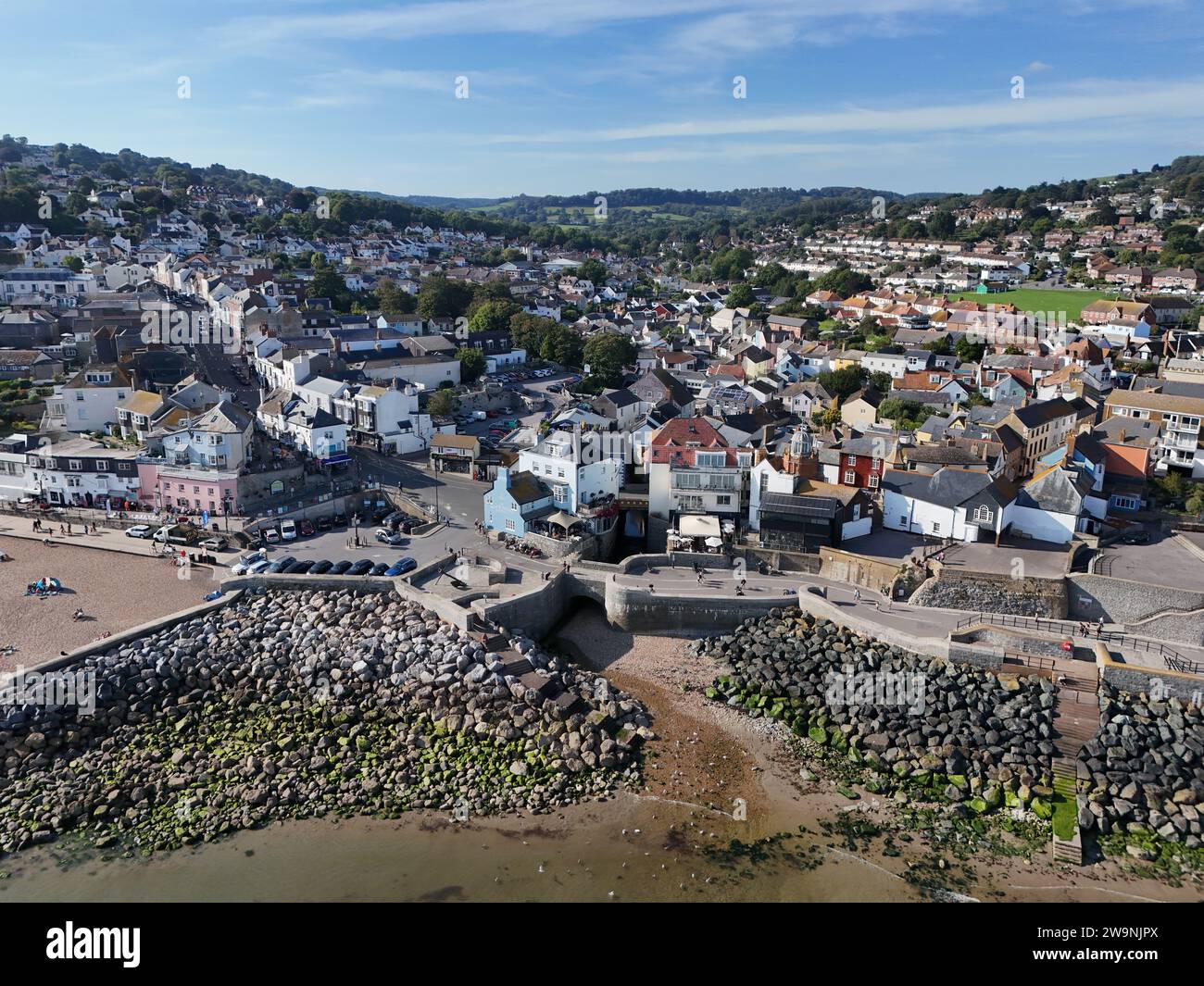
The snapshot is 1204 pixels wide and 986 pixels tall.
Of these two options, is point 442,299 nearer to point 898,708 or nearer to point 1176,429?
point 1176,429

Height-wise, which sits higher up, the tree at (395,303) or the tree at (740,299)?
the tree at (740,299)

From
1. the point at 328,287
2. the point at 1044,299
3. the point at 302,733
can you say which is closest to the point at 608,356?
the point at 328,287

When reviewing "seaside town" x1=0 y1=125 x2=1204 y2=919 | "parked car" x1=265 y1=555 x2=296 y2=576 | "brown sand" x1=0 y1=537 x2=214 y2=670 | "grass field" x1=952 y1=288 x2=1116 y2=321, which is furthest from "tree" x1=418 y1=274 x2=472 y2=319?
"grass field" x1=952 y1=288 x2=1116 y2=321

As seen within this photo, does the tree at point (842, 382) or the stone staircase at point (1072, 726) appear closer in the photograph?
the stone staircase at point (1072, 726)

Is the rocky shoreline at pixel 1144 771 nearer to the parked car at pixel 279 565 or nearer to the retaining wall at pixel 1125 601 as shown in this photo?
Answer: the retaining wall at pixel 1125 601

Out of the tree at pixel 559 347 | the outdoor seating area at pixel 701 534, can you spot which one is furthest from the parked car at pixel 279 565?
the tree at pixel 559 347

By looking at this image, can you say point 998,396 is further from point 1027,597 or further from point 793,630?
point 793,630

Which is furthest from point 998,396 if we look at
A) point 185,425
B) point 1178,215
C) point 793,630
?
point 1178,215
